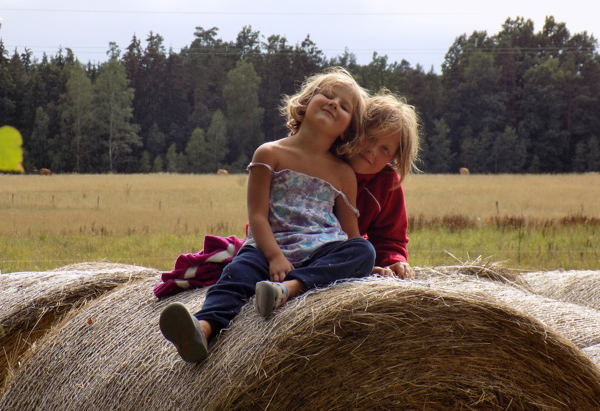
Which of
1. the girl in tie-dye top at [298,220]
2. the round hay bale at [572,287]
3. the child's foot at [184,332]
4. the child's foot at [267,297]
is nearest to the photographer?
the child's foot at [184,332]

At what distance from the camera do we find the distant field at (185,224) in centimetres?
833

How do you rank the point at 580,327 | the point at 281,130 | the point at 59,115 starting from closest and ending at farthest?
the point at 580,327 < the point at 59,115 < the point at 281,130

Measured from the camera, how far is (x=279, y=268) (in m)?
2.74

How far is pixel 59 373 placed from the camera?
3.21m

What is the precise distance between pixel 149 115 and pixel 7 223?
34.6ft

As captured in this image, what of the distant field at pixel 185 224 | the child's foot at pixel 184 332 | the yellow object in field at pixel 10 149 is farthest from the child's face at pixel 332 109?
the distant field at pixel 185 224

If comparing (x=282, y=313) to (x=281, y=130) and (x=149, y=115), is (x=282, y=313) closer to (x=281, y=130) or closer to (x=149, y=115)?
(x=149, y=115)

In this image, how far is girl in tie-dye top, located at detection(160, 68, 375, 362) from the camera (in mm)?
2627

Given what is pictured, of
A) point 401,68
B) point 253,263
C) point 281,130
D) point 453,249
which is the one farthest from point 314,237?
point 401,68

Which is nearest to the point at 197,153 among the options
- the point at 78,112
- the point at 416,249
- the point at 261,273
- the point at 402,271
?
the point at 78,112

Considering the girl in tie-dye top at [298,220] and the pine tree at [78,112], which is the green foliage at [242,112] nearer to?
the pine tree at [78,112]

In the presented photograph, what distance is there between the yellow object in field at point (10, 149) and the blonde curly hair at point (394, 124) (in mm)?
2520

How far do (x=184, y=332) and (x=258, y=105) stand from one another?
19.1 m

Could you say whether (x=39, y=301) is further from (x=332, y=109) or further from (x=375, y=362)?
(x=375, y=362)
